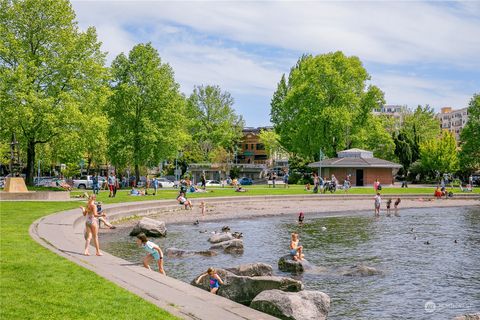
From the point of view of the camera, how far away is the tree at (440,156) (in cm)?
8556

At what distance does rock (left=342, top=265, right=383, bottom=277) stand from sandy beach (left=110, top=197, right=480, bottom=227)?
55.4 ft

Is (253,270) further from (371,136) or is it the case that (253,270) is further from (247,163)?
(247,163)

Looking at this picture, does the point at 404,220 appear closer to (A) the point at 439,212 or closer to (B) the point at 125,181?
(A) the point at 439,212

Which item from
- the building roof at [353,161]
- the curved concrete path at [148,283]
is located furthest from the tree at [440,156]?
the curved concrete path at [148,283]

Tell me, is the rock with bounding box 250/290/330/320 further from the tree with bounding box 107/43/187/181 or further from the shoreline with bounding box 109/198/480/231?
the tree with bounding box 107/43/187/181

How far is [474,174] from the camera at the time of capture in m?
112

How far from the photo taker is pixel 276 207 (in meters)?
46.7

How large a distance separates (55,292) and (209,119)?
342 feet

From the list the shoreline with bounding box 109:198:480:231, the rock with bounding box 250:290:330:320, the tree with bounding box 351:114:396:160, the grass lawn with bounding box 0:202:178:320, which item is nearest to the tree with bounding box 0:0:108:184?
the shoreline with bounding box 109:198:480:231

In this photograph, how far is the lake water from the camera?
15.3 meters

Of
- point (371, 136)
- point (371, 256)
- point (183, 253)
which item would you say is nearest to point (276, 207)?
point (371, 256)

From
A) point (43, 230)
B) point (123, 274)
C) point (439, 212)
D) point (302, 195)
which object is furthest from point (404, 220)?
point (123, 274)

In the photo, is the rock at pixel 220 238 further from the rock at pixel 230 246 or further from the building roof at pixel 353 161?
the building roof at pixel 353 161

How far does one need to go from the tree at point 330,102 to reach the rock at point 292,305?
62.8m
